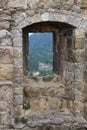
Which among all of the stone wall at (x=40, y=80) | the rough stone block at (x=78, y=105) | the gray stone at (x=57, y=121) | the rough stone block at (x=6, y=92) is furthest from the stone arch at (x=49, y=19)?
the gray stone at (x=57, y=121)

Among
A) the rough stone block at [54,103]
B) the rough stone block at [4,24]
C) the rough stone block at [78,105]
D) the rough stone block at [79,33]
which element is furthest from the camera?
the rough stone block at [54,103]

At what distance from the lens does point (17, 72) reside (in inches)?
205

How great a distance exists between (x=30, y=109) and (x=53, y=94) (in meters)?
0.55

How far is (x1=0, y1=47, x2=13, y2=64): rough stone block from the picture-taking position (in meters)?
4.77

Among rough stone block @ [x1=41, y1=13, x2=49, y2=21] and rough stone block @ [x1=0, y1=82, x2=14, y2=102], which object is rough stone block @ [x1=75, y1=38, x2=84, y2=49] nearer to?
rough stone block @ [x1=41, y1=13, x2=49, y2=21]

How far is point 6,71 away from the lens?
15.7 feet

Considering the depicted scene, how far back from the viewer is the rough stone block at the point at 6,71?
4.77m

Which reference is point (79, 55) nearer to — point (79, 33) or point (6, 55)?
point (79, 33)

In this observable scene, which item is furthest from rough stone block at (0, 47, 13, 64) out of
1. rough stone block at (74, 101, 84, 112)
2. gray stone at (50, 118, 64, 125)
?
rough stone block at (74, 101, 84, 112)

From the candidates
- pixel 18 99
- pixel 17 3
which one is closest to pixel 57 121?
pixel 18 99

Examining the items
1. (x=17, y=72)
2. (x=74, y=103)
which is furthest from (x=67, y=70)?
(x=17, y=72)

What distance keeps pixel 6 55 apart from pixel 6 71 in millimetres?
271

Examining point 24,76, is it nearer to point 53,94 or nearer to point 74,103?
point 53,94

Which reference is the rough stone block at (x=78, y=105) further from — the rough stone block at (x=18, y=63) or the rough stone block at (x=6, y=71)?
the rough stone block at (x=6, y=71)
